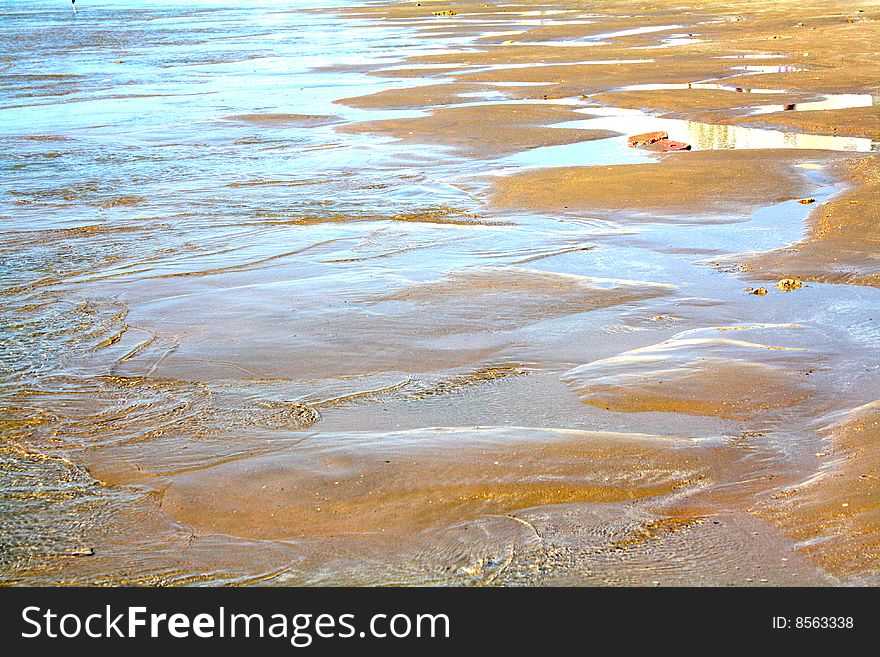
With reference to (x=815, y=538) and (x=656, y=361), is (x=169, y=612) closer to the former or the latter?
(x=815, y=538)

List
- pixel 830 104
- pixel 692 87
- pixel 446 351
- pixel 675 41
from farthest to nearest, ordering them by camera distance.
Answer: pixel 675 41
pixel 692 87
pixel 830 104
pixel 446 351

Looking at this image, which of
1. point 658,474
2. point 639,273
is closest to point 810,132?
point 639,273

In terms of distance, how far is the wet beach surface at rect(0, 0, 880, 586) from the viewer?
4.50m

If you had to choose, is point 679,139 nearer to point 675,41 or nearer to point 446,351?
point 446,351

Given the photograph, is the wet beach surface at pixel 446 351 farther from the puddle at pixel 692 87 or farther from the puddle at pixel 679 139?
the puddle at pixel 692 87

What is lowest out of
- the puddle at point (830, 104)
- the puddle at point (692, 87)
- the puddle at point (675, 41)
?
the puddle at point (830, 104)

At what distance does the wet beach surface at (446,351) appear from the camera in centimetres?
450

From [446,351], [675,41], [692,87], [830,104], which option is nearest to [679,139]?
[830,104]

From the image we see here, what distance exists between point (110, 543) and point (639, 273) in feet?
17.7

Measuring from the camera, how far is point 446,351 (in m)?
7.02

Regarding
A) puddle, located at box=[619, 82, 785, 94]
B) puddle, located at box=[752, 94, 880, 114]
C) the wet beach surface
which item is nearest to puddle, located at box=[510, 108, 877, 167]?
the wet beach surface

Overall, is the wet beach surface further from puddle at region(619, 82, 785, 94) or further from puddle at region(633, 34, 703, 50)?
puddle at region(633, 34, 703, 50)

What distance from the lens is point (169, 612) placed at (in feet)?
12.5

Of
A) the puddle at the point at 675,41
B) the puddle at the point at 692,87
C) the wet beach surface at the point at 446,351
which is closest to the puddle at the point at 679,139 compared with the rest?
the wet beach surface at the point at 446,351
